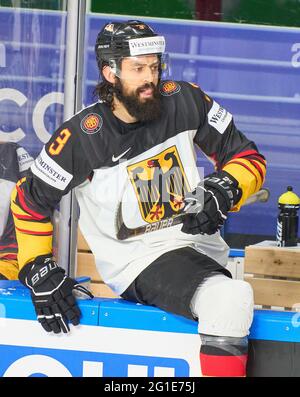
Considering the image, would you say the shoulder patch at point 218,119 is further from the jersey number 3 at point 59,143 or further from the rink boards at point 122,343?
the rink boards at point 122,343

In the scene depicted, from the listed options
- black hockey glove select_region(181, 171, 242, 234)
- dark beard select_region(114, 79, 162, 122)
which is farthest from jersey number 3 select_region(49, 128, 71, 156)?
black hockey glove select_region(181, 171, 242, 234)

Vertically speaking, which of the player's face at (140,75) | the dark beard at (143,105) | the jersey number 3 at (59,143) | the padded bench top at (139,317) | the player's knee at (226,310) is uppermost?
the player's face at (140,75)

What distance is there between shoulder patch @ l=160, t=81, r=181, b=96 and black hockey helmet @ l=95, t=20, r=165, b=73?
0.15 m

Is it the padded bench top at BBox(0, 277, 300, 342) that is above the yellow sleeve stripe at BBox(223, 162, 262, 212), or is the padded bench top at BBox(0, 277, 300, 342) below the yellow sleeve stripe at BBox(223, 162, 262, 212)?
below

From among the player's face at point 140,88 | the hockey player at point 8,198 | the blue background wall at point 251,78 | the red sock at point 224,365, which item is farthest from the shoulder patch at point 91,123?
the blue background wall at point 251,78

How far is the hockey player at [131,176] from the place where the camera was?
11.6 feet

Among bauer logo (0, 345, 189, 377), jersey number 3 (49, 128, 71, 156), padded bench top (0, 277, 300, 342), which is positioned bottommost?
bauer logo (0, 345, 189, 377)

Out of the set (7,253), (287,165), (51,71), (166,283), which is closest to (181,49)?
(287,165)

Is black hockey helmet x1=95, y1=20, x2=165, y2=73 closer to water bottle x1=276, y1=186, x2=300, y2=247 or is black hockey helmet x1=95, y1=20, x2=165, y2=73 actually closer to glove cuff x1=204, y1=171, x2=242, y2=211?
glove cuff x1=204, y1=171, x2=242, y2=211

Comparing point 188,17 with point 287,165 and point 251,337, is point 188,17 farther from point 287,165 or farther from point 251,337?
point 251,337

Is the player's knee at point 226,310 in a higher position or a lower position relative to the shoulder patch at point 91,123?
lower

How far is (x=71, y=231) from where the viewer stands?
4430 millimetres

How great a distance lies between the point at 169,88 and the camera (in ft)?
12.3

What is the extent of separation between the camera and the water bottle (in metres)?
5.12
